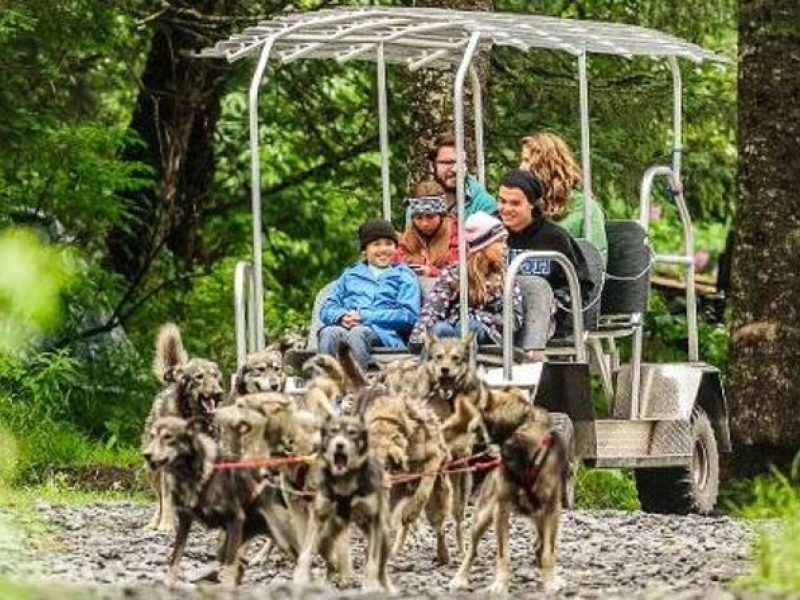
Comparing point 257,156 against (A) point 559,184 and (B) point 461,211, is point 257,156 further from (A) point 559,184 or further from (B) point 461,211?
(A) point 559,184

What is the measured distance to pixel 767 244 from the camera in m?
17.7

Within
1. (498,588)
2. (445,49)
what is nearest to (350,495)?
(498,588)

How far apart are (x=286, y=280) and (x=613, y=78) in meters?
4.25

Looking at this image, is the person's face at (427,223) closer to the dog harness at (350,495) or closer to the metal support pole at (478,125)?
the metal support pole at (478,125)

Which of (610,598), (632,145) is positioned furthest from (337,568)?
(632,145)

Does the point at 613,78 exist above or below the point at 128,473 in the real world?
above

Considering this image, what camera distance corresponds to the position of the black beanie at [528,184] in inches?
566

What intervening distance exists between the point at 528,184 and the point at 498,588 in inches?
164

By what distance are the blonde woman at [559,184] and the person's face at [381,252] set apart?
1.21 metres

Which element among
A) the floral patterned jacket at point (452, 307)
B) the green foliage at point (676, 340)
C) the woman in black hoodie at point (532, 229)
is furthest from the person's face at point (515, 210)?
the green foliage at point (676, 340)

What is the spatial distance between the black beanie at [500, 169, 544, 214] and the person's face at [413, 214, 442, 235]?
420 millimetres

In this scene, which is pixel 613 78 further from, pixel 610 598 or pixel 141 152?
pixel 610 598

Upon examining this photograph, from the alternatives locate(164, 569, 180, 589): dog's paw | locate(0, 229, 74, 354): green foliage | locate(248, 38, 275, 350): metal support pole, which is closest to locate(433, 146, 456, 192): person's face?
locate(248, 38, 275, 350): metal support pole

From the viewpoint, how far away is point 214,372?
43.0 ft
